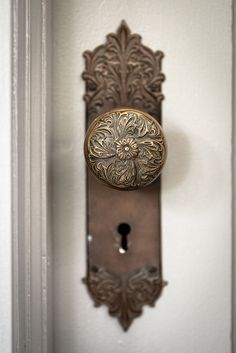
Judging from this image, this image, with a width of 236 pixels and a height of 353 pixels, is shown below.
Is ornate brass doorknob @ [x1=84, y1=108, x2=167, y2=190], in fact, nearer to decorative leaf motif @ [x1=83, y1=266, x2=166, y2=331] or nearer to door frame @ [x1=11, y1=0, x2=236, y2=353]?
door frame @ [x1=11, y1=0, x2=236, y2=353]

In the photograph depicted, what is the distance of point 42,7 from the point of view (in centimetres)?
49

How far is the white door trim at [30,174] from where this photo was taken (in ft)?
1.45

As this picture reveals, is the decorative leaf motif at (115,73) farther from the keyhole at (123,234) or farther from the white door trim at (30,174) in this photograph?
the keyhole at (123,234)

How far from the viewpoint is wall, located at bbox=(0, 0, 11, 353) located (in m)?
0.43

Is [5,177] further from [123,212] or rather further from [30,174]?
[123,212]

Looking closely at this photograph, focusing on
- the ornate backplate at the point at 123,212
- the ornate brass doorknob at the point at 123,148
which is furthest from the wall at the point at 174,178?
the ornate brass doorknob at the point at 123,148

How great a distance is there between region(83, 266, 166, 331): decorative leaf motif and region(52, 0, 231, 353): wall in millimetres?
22

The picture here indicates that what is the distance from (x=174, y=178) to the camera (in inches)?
22.8

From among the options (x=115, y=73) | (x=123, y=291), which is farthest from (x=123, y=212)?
(x=115, y=73)

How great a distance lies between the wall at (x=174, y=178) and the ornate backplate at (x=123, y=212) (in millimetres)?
19

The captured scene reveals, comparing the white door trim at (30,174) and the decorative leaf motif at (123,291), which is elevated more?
the white door trim at (30,174)

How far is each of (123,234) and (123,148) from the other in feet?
0.68

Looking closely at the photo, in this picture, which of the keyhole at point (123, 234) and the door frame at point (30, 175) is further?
the keyhole at point (123, 234)

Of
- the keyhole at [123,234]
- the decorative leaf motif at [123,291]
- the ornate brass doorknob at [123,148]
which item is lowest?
the decorative leaf motif at [123,291]
